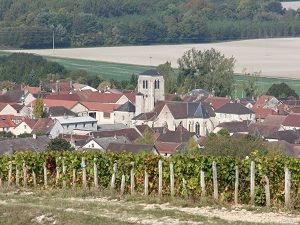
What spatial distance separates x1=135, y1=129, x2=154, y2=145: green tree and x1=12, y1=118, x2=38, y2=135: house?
663 centimetres

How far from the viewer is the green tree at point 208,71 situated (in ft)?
261

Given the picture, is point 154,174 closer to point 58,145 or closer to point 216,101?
point 58,145

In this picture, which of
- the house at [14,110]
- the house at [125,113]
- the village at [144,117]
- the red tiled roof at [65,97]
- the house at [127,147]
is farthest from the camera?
the red tiled roof at [65,97]

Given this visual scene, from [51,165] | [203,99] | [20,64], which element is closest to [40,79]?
[20,64]

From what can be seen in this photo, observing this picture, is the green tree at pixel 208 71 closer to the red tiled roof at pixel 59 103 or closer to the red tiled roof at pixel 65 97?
the red tiled roof at pixel 65 97

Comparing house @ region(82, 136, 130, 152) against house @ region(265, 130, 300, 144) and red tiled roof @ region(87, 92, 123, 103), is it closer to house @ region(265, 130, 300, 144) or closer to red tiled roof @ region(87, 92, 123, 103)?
house @ region(265, 130, 300, 144)

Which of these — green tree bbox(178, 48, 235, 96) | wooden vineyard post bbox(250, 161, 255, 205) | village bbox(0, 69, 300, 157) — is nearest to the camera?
wooden vineyard post bbox(250, 161, 255, 205)

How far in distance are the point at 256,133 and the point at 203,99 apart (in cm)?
1558

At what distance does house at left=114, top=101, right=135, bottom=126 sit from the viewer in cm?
6681

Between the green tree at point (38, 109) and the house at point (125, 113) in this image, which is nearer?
the green tree at point (38, 109)

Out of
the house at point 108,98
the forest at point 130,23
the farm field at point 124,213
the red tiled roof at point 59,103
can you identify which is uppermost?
the forest at point 130,23

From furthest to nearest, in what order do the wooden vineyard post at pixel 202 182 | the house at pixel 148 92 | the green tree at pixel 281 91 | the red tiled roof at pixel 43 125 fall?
1. the green tree at pixel 281 91
2. the house at pixel 148 92
3. the red tiled roof at pixel 43 125
4. the wooden vineyard post at pixel 202 182

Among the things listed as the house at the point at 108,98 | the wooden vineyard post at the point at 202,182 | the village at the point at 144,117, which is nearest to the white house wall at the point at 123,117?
the village at the point at 144,117

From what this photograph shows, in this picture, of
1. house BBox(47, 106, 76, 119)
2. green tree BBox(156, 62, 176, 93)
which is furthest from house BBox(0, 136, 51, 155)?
green tree BBox(156, 62, 176, 93)
